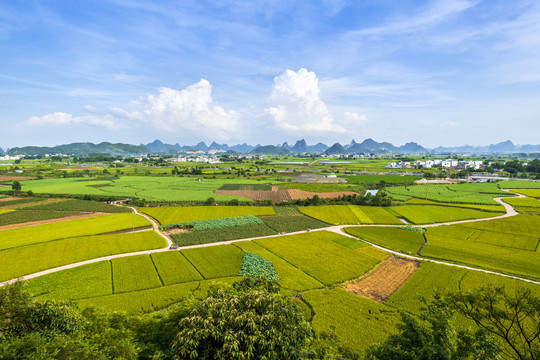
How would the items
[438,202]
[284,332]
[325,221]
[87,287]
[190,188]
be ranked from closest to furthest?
[284,332] < [87,287] < [325,221] < [438,202] < [190,188]

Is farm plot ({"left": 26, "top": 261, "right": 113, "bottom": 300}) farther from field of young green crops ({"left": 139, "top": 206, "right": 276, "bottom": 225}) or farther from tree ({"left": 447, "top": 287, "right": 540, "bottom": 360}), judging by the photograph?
tree ({"left": 447, "top": 287, "right": 540, "bottom": 360})

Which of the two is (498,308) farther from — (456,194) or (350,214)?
(456,194)

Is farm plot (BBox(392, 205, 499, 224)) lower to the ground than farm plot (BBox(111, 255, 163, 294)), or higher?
higher

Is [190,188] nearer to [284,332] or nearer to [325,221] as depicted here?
[325,221]

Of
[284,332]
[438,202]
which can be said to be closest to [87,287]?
[284,332]

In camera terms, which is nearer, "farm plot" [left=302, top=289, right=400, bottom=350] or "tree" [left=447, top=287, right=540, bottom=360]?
"tree" [left=447, top=287, right=540, bottom=360]

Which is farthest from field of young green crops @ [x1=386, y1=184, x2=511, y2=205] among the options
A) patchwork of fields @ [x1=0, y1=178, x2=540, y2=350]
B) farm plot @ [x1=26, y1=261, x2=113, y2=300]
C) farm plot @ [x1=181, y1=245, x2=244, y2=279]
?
farm plot @ [x1=26, y1=261, x2=113, y2=300]

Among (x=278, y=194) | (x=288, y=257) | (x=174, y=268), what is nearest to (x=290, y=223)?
(x=288, y=257)

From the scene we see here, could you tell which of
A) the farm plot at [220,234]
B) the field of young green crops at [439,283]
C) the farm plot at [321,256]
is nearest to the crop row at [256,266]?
the farm plot at [321,256]
